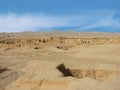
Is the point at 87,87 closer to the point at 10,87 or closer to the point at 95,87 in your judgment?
the point at 95,87

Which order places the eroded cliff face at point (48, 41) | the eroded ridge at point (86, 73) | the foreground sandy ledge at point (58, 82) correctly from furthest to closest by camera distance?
the eroded cliff face at point (48, 41), the eroded ridge at point (86, 73), the foreground sandy ledge at point (58, 82)

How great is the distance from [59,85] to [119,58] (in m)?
12.9

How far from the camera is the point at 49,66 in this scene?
704 inches

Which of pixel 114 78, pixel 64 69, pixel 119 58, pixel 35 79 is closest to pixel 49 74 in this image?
pixel 35 79

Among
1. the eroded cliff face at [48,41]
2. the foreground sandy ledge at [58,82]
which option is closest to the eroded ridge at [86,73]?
the foreground sandy ledge at [58,82]

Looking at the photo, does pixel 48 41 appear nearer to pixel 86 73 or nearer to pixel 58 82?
pixel 86 73

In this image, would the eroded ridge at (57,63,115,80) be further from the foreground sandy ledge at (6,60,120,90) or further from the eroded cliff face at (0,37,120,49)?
the eroded cliff face at (0,37,120,49)

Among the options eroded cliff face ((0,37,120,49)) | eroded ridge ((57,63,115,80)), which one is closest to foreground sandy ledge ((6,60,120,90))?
eroded ridge ((57,63,115,80))

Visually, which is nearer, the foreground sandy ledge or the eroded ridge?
the foreground sandy ledge

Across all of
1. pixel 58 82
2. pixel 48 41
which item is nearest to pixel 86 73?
pixel 58 82

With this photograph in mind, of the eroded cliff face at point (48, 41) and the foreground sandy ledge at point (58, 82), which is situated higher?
the foreground sandy ledge at point (58, 82)

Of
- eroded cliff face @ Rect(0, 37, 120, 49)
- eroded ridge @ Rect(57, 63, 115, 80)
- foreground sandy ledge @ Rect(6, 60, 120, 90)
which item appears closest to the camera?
foreground sandy ledge @ Rect(6, 60, 120, 90)

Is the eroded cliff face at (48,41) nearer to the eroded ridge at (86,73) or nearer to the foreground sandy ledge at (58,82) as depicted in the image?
the eroded ridge at (86,73)

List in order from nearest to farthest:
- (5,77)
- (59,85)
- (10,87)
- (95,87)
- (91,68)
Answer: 1. (95,87)
2. (59,85)
3. (10,87)
4. (5,77)
5. (91,68)
